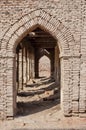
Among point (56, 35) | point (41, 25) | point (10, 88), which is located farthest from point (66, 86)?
point (41, 25)

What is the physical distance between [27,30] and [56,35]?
2.97 feet

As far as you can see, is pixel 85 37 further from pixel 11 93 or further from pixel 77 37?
pixel 11 93

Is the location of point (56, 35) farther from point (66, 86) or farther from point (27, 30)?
point (66, 86)

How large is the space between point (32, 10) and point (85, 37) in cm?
181

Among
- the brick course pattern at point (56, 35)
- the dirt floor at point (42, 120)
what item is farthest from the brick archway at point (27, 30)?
the dirt floor at point (42, 120)

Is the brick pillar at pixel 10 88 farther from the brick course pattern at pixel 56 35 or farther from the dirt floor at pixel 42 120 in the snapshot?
the dirt floor at pixel 42 120

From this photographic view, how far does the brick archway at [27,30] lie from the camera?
28.6 ft

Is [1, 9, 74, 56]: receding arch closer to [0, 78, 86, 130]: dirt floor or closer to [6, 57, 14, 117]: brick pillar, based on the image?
[6, 57, 14, 117]: brick pillar

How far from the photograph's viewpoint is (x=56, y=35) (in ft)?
28.8

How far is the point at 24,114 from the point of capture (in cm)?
923

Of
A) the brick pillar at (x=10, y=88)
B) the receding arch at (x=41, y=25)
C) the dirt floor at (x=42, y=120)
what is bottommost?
the dirt floor at (x=42, y=120)

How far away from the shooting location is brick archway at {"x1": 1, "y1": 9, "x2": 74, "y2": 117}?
870 cm

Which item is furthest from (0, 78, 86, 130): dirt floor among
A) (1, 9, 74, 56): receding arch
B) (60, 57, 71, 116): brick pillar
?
(1, 9, 74, 56): receding arch

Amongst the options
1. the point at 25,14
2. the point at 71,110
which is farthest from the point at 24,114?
the point at 25,14
